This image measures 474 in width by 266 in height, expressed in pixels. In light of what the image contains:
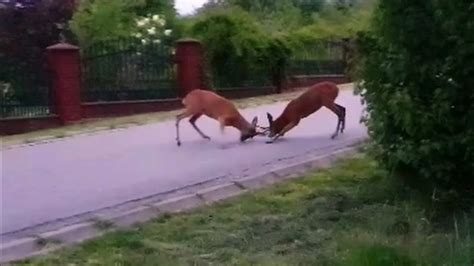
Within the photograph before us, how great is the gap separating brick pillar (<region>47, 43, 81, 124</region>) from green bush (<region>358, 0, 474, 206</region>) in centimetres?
1317

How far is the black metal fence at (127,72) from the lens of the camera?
22562 millimetres

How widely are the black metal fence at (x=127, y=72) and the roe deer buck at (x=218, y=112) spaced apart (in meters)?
6.90

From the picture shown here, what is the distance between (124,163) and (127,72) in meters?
10.7

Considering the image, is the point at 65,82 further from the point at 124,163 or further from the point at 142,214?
the point at 142,214

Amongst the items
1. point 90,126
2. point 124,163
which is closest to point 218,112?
point 124,163

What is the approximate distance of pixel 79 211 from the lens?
29.8 feet

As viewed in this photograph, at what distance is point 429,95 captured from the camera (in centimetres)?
834

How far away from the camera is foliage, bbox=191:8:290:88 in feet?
90.4

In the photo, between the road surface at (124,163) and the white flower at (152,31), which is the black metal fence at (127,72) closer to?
the white flower at (152,31)

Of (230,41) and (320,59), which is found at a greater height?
(230,41)

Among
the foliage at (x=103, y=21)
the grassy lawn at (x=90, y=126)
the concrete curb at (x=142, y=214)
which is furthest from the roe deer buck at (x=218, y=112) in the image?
the foliage at (x=103, y=21)

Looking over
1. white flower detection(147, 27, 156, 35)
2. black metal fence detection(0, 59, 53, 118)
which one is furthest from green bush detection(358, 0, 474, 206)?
white flower detection(147, 27, 156, 35)

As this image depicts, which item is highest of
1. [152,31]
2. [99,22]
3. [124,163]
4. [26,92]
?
[99,22]

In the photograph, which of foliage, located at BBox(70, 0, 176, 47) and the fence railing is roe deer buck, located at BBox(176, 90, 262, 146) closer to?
foliage, located at BBox(70, 0, 176, 47)
